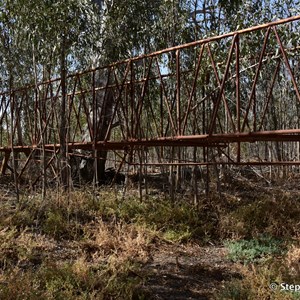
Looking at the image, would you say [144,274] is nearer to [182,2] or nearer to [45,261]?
[45,261]

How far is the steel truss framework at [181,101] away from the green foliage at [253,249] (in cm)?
188

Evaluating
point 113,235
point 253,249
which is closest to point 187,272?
A: point 253,249

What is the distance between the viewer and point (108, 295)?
6.52m

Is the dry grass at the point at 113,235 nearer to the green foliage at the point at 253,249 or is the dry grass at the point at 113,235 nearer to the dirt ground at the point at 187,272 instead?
the dirt ground at the point at 187,272

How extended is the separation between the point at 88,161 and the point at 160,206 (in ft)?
14.1

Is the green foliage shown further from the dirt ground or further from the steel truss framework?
the steel truss framework

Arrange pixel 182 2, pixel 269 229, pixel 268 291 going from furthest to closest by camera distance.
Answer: pixel 182 2, pixel 269 229, pixel 268 291

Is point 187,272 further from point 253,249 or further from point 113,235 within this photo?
point 113,235

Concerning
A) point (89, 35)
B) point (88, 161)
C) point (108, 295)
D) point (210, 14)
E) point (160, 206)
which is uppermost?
point (210, 14)

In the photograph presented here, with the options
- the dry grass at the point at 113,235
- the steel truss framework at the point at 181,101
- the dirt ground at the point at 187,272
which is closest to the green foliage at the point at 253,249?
the dirt ground at the point at 187,272

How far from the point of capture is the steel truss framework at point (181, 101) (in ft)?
20.9

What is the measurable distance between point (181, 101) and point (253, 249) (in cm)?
447

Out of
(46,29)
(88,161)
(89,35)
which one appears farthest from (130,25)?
(88,161)

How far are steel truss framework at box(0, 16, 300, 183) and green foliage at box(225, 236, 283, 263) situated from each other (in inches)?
74.2
